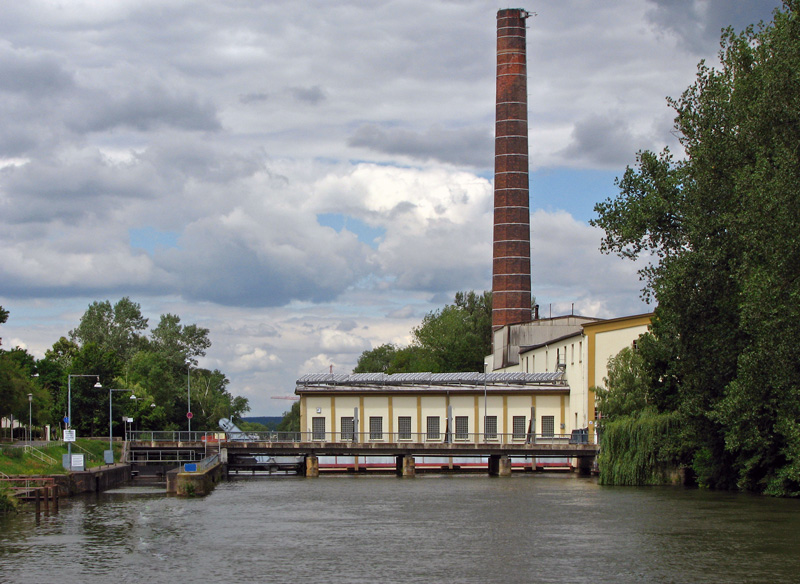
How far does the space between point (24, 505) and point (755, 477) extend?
30911 millimetres

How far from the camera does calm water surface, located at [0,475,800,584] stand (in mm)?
26000

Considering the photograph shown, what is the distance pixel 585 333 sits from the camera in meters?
73.1

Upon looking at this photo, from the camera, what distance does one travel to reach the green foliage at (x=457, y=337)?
4921 inches

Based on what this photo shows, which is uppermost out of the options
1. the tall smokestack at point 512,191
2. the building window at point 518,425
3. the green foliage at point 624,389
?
the tall smokestack at point 512,191

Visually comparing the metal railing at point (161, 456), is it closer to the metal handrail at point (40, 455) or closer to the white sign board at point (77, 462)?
the metal handrail at point (40, 455)

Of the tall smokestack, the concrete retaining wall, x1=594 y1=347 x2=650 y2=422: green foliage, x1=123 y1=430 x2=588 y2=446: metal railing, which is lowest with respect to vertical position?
the concrete retaining wall

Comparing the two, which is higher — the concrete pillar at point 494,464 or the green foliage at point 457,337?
the green foliage at point 457,337

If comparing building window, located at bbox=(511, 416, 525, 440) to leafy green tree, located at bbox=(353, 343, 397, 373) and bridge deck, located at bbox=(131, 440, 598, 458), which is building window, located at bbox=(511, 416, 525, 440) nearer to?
bridge deck, located at bbox=(131, 440, 598, 458)

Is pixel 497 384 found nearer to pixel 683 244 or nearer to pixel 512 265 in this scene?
pixel 512 265

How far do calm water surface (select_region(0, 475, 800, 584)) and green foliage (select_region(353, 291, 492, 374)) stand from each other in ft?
242

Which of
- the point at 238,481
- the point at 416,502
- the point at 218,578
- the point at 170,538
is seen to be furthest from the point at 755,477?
the point at 238,481

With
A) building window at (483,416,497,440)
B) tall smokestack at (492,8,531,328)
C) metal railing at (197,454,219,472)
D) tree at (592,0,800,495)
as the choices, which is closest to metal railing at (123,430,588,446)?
building window at (483,416,497,440)

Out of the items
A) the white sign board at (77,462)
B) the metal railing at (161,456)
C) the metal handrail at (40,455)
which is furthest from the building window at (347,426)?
the white sign board at (77,462)

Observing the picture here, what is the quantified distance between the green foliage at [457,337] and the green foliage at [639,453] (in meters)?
68.1
